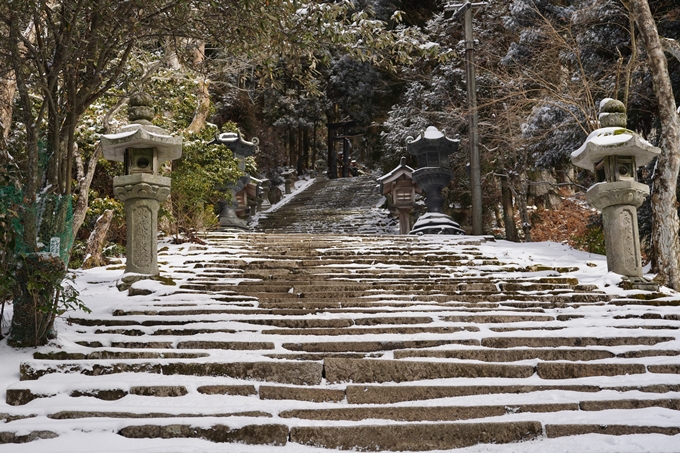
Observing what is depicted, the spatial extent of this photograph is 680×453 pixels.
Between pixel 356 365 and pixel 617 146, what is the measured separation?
15.5ft

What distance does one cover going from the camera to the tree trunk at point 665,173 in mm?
8312

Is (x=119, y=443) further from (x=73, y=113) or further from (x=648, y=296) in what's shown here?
(x=648, y=296)

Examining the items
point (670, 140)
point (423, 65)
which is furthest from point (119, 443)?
Result: point (423, 65)

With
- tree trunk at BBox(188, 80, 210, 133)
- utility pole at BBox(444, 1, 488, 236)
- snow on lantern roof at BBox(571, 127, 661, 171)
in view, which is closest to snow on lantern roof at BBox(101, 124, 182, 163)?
snow on lantern roof at BBox(571, 127, 661, 171)

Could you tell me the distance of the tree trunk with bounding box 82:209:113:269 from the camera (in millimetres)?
9672

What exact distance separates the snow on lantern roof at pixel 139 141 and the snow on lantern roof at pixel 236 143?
6.89 m

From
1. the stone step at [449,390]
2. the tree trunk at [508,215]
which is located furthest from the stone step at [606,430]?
the tree trunk at [508,215]

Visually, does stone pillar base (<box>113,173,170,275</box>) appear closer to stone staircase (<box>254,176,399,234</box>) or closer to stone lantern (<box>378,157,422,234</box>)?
stone lantern (<box>378,157,422,234</box>)

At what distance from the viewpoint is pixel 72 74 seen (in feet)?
18.0

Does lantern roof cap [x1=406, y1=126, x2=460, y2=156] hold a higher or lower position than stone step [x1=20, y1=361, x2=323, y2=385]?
higher

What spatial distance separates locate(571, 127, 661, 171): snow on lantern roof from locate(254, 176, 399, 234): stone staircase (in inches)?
422

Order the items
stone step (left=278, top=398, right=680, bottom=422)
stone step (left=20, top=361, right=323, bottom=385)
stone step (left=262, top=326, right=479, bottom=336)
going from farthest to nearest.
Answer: stone step (left=262, top=326, right=479, bottom=336) < stone step (left=20, top=361, right=323, bottom=385) < stone step (left=278, top=398, right=680, bottom=422)

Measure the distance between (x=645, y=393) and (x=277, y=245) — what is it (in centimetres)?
627

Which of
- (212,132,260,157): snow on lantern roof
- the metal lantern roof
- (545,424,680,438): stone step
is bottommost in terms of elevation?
(545,424,680,438): stone step
